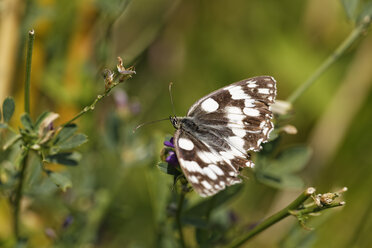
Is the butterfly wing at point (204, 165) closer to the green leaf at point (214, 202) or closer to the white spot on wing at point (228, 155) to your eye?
the white spot on wing at point (228, 155)

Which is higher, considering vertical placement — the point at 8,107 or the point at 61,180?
the point at 8,107

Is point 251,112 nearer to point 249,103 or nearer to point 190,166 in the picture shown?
point 249,103

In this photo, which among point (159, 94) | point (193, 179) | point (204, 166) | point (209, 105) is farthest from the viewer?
point (159, 94)

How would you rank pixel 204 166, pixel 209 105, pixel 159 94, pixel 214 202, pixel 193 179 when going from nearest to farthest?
pixel 193 179 < pixel 204 166 < pixel 214 202 < pixel 209 105 < pixel 159 94

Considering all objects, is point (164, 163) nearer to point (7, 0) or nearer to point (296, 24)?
point (7, 0)

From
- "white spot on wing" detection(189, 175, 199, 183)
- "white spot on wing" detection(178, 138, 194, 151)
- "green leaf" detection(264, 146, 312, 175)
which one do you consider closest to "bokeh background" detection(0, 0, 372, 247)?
"green leaf" detection(264, 146, 312, 175)

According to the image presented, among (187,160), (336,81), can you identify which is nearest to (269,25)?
(336,81)

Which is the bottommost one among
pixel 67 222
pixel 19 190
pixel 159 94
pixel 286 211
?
pixel 286 211

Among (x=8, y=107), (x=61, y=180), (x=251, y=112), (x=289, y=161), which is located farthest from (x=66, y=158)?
(x=289, y=161)
